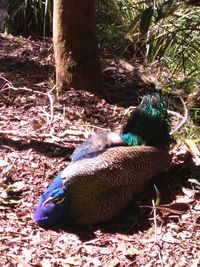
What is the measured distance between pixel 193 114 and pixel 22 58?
230cm

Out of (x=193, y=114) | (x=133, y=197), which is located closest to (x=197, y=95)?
A: (x=193, y=114)

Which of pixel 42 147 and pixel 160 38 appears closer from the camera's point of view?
pixel 42 147

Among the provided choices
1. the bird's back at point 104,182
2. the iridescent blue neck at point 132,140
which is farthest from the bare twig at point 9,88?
the bird's back at point 104,182

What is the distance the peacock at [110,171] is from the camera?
3.59 m

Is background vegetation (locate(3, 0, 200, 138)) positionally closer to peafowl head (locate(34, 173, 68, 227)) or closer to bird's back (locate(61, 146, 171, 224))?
bird's back (locate(61, 146, 171, 224))

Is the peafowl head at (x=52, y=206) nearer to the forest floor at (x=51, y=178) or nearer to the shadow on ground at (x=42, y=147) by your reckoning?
the forest floor at (x=51, y=178)

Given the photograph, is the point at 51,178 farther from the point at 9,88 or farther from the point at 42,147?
the point at 9,88

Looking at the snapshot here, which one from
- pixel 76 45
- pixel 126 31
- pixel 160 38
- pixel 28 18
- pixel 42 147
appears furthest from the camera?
pixel 28 18

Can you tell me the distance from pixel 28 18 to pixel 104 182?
4.76 metres

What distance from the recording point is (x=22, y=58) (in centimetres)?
673

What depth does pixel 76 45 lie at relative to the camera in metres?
5.27

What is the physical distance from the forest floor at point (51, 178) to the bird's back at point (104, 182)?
0.10 meters

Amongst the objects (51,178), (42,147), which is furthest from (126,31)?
(51,178)

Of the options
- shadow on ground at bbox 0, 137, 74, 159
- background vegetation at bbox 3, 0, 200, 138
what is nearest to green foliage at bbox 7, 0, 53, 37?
background vegetation at bbox 3, 0, 200, 138
